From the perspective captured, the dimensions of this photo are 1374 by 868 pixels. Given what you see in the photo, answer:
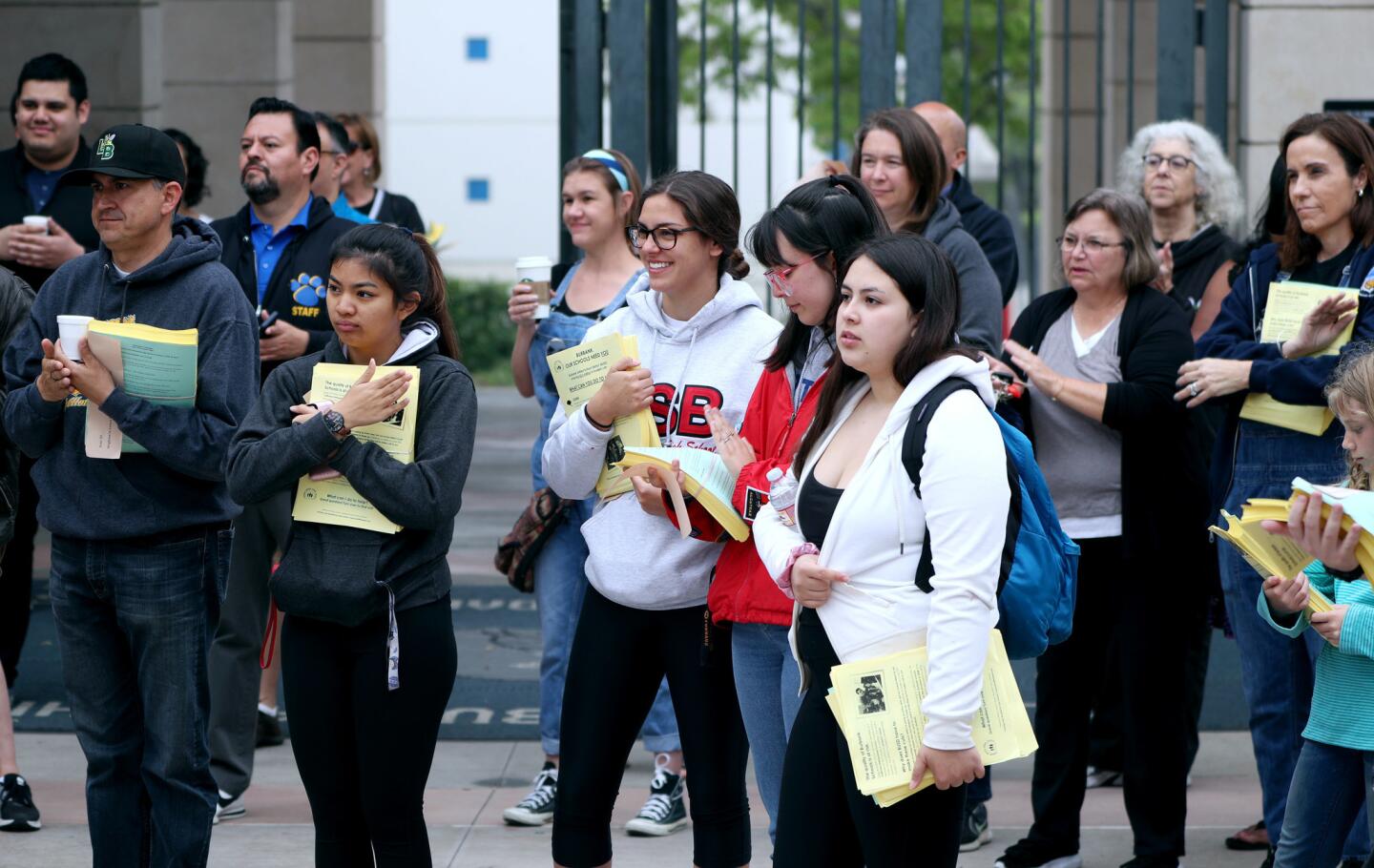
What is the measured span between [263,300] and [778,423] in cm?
251

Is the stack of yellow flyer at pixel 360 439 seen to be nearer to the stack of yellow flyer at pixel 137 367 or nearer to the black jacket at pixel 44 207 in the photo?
the stack of yellow flyer at pixel 137 367

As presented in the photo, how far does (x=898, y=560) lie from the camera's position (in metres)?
3.60

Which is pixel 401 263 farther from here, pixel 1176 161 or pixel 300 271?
pixel 1176 161

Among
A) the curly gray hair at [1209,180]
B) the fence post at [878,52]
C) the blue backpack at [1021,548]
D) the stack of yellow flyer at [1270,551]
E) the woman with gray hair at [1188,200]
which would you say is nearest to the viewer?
the blue backpack at [1021,548]

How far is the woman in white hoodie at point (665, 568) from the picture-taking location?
14.7 feet

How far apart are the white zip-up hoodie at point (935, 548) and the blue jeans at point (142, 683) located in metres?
1.80

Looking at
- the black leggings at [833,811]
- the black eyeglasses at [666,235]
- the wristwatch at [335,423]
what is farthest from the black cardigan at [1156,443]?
the wristwatch at [335,423]

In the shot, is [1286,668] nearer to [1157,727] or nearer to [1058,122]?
[1157,727]

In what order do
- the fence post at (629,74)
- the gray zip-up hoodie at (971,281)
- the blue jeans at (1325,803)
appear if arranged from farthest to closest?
1. the fence post at (629,74)
2. the gray zip-up hoodie at (971,281)
3. the blue jeans at (1325,803)

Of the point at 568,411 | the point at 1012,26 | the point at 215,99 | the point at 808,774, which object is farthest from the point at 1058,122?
the point at 808,774

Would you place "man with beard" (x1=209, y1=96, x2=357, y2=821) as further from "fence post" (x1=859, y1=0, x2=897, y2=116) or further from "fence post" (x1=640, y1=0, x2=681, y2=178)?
"fence post" (x1=859, y1=0, x2=897, y2=116)

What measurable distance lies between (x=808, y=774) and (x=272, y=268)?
328 cm

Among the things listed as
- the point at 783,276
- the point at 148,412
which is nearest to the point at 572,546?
the point at 148,412

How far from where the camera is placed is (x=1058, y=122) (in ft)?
54.1
